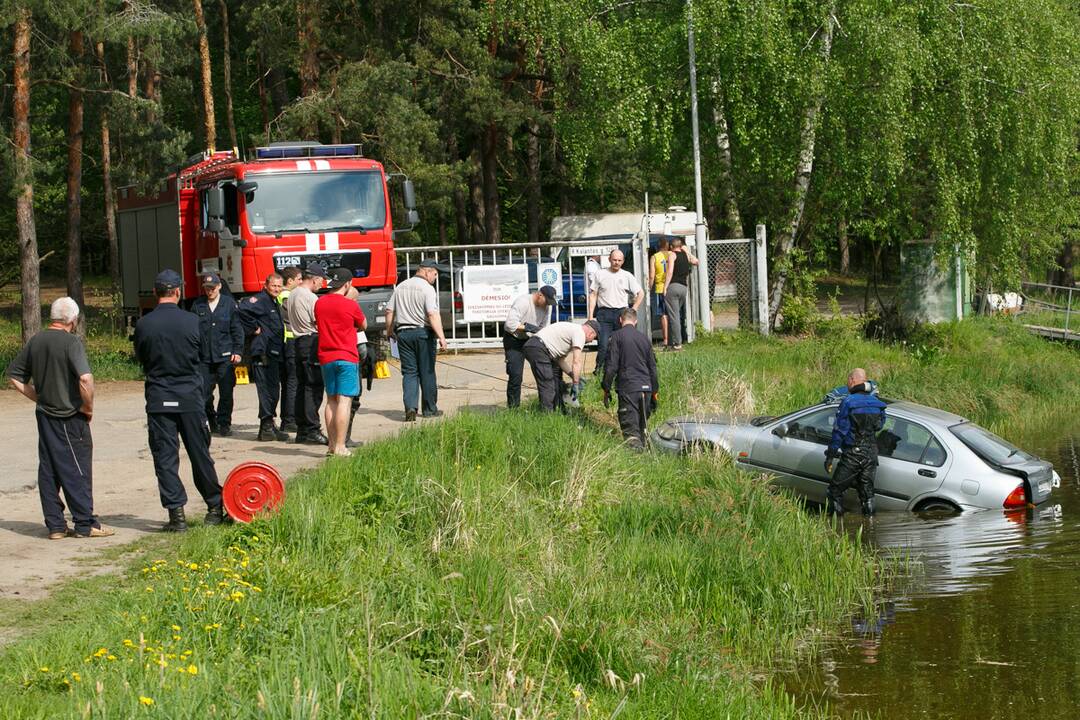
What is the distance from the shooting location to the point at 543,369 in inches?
591

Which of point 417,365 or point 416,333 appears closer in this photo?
point 416,333

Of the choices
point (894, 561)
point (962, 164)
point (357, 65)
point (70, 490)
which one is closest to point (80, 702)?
point (70, 490)

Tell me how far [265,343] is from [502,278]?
7.84 meters

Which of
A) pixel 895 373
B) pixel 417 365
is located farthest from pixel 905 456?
pixel 895 373

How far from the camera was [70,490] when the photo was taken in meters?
10.1

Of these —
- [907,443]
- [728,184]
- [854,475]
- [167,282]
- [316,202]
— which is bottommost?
[854,475]

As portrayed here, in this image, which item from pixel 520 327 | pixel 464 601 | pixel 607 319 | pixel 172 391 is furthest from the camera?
pixel 607 319

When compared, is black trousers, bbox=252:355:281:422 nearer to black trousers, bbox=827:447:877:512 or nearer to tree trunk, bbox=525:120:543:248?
black trousers, bbox=827:447:877:512

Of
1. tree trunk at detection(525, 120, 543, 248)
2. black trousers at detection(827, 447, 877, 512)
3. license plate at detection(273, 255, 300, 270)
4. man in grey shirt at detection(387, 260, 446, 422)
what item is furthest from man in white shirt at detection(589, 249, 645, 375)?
tree trunk at detection(525, 120, 543, 248)

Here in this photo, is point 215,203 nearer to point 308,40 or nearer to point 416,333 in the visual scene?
point 416,333

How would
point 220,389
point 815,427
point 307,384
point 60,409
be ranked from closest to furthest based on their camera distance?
point 60,409 < point 307,384 < point 815,427 < point 220,389

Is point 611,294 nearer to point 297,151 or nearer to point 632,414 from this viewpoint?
point 632,414

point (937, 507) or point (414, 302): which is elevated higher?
point (414, 302)

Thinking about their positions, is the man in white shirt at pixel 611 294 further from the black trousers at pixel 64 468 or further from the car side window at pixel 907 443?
the black trousers at pixel 64 468
